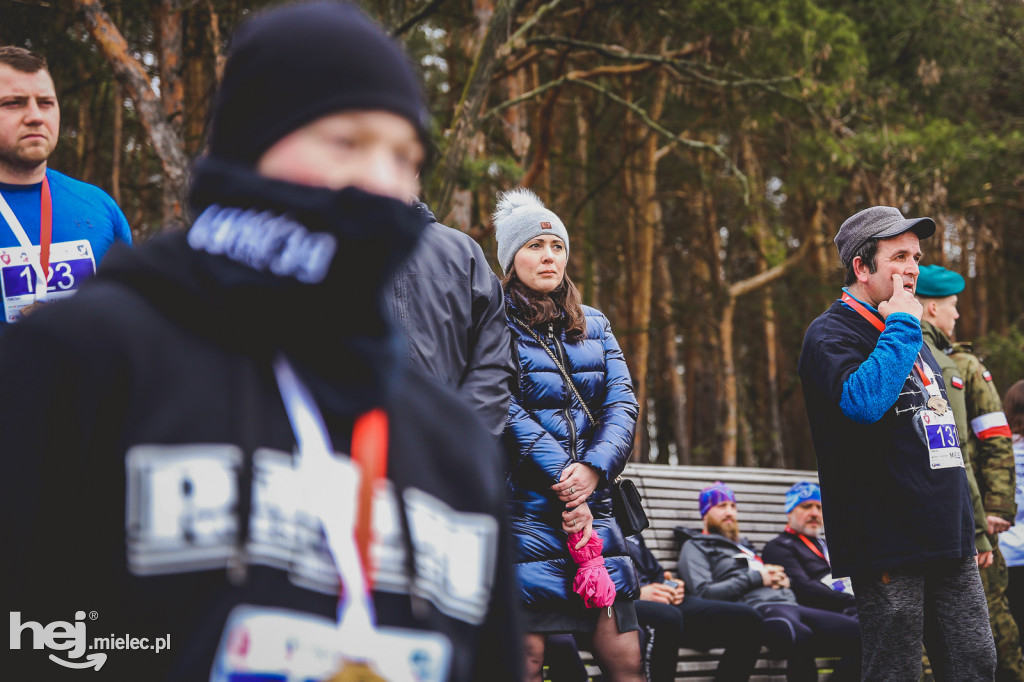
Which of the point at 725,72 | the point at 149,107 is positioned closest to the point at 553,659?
the point at 149,107

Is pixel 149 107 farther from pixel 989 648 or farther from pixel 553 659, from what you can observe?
pixel 989 648

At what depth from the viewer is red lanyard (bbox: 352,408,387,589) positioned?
1.15 m

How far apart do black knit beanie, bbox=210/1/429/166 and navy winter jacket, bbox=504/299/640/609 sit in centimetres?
287

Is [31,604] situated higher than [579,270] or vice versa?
[579,270]

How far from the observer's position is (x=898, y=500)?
414cm

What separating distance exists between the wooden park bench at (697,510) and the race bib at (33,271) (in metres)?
A: 4.05

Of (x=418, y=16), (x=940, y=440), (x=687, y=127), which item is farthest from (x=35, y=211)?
(x=687, y=127)

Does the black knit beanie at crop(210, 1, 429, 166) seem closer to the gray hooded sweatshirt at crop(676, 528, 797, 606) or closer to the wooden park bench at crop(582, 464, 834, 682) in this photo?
the wooden park bench at crop(582, 464, 834, 682)

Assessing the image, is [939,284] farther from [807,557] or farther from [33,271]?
[33,271]

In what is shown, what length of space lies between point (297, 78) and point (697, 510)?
24.0 feet

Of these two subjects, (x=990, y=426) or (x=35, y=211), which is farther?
(x=990, y=426)

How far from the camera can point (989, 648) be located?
4164mm

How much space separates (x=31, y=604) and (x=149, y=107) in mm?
7515

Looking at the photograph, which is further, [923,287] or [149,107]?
[149,107]
